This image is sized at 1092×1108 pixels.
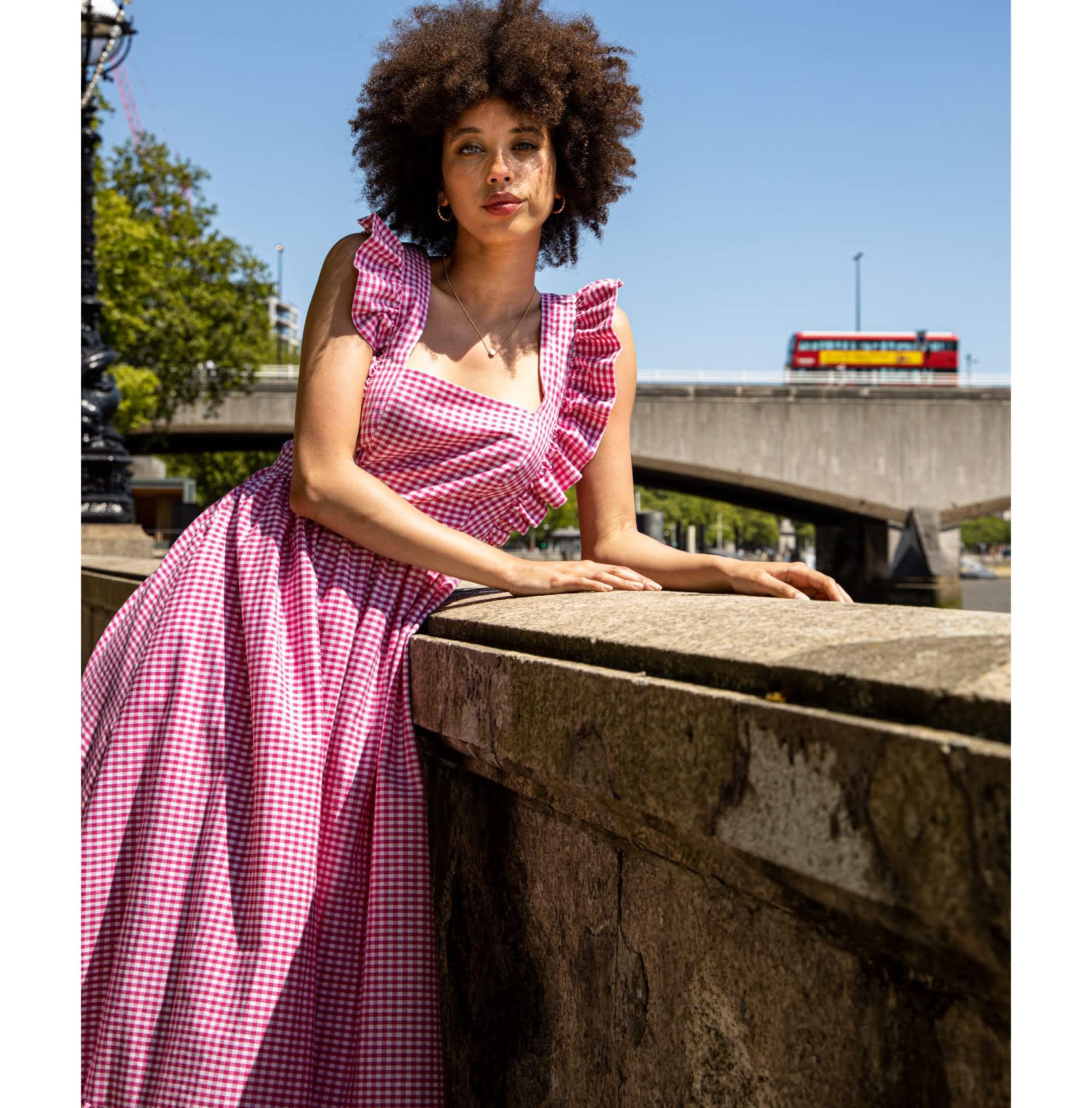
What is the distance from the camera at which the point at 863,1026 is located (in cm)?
116

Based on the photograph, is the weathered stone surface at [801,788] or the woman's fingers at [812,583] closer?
the weathered stone surface at [801,788]

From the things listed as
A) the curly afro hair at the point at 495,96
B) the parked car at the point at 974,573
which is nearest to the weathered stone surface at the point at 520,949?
the curly afro hair at the point at 495,96

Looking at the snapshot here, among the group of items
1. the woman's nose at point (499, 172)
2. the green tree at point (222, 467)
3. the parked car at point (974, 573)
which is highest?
the green tree at point (222, 467)

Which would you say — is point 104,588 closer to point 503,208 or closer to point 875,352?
point 503,208

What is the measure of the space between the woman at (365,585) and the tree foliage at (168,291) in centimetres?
2340

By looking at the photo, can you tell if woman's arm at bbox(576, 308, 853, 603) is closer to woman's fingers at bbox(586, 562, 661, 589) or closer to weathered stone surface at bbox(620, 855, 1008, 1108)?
woman's fingers at bbox(586, 562, 661, 589)

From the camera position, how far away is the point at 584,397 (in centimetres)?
277

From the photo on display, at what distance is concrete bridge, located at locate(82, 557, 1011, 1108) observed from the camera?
3.30 feet

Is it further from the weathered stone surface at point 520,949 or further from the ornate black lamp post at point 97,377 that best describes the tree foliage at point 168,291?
the weathered stone surface at point 520,949

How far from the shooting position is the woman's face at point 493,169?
261 centimetres

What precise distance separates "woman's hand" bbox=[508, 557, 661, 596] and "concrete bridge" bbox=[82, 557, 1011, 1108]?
0.56ft

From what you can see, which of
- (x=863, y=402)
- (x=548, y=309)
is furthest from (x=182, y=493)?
(x=548, y=309)
